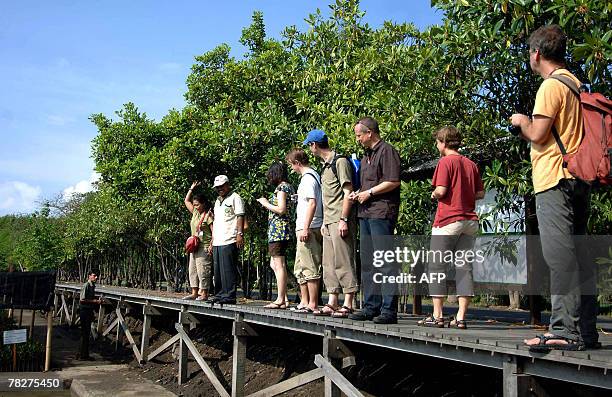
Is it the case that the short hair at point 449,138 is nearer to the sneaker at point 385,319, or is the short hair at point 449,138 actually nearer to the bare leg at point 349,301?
the sneaker at point 385,319

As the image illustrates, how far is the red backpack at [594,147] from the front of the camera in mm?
3320

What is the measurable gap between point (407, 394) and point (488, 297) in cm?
2203

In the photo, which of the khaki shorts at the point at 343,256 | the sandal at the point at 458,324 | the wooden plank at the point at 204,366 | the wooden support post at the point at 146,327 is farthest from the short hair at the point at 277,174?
the wooden support post at the point at 146,327

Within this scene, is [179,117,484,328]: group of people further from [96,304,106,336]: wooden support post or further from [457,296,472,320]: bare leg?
[96,304,106,336]: wooden support post

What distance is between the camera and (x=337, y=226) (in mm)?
5848

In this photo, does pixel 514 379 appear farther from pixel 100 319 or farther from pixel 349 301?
pixel 100 319

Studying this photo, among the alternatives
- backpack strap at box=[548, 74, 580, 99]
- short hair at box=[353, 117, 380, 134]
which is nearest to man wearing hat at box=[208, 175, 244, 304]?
short hair at box=[353, 117, 380, 134]

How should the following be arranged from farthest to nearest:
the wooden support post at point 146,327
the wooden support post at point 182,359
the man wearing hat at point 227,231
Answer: the wooden support post at point 146,327 < the wooden support post at point 182,359 < the man wearing hat at point 227,231

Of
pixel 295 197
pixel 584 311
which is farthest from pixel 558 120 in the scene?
pixel 295 197

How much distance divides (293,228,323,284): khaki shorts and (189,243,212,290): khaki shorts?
3.32 meters

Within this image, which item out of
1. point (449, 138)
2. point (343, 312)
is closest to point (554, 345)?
point (449, 138)

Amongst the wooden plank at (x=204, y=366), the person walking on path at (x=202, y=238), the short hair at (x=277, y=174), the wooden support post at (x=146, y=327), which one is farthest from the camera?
the wooden support post at (x=146, y=327)

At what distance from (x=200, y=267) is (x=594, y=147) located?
23.6ft

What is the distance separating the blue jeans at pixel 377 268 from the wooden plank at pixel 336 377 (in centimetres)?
70
